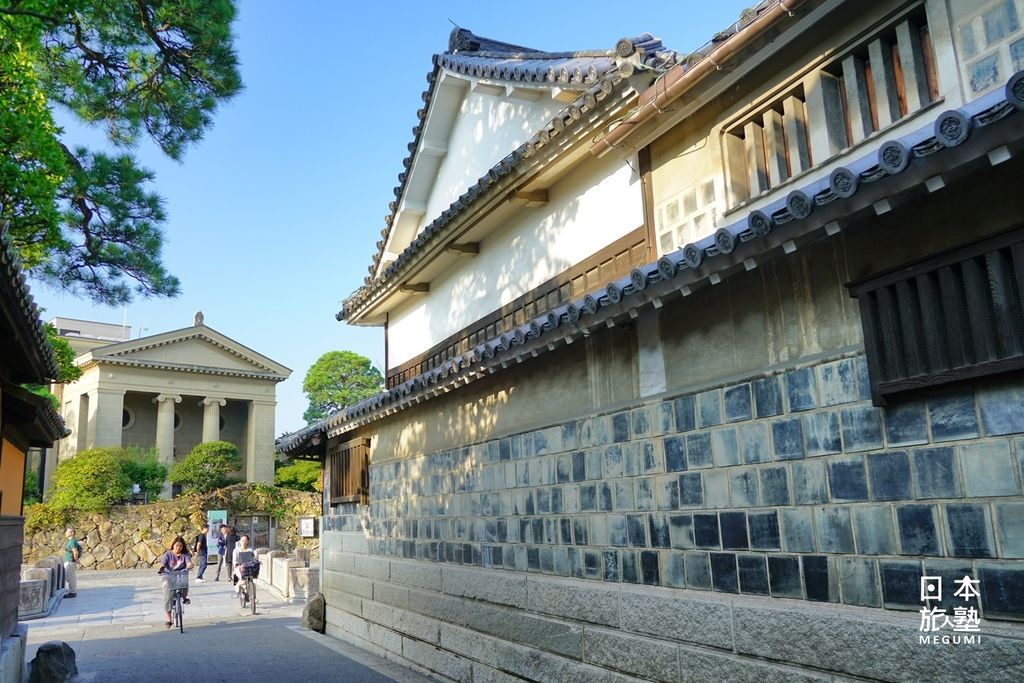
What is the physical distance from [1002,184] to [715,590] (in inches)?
136

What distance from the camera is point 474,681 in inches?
360

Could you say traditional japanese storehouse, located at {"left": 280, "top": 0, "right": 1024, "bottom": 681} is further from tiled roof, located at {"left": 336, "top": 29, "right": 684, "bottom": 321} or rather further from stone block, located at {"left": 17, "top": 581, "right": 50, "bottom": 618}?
stone block, located at {"left": 17, "top": 581, "right": 50, "bottom": 618}

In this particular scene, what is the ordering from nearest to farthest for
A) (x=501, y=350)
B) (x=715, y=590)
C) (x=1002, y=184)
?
(x=1002, y=184), (x=715, y=590), (x=501, y=350)

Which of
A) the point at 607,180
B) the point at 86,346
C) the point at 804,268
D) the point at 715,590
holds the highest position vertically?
the point at 86,346

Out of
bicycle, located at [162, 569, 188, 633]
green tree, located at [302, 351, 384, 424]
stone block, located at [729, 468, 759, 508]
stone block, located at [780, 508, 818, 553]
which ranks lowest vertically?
bicycle, located at [162, 569, 188, 633]

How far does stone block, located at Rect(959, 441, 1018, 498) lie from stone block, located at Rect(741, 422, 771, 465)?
1455 mm

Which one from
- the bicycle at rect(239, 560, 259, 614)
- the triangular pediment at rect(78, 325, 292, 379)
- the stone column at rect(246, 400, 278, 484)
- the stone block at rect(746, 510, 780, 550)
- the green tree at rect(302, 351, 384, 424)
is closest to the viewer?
the stone block at rect(746, 510, 780, 550)

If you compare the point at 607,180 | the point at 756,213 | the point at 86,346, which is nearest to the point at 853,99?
the point at 756,213

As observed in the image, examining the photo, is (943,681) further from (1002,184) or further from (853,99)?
(853,99)

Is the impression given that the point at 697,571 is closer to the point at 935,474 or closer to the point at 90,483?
the point at 935,474

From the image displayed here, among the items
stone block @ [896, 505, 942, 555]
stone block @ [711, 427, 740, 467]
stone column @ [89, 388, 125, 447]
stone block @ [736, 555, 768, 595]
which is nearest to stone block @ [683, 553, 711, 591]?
stone block @ [736, 555, 768, 595]

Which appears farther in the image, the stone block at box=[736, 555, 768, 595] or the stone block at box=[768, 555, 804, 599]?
the stone block at box=[736, 555, 768, 595]

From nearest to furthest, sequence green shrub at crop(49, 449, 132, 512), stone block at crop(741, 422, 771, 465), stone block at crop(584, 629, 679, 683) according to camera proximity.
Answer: stone block at crop(741, 422, 771, 465), stone block at crop(584, 629, 679, 683), green shrub at crop(49, 449, 132, 512)

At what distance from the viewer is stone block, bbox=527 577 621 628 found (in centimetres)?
698
